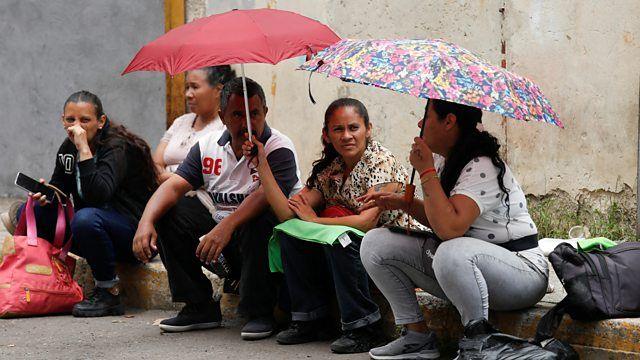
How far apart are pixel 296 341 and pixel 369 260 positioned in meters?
0.69

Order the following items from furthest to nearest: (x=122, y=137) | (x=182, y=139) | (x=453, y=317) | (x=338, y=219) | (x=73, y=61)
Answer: (x=73, y=61)
(x=182, y=139)
(x=122, y=137)
(x=338, y=219)
(x=453, y=317)

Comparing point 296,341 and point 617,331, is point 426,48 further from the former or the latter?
point 296,341

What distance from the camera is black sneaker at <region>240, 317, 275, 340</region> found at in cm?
509

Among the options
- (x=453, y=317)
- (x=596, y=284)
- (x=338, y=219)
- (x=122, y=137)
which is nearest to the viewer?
(x=596, y=284)

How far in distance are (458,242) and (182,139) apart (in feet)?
9.28

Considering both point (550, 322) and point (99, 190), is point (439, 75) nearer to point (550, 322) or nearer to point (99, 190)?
point (550, 322)

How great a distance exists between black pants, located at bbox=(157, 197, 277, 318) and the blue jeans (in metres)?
0.57

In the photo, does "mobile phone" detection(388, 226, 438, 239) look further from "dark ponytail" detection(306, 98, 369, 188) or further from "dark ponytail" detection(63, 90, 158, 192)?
"dark ponytail" detection(63, 90, 158, 192)

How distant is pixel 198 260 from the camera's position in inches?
212

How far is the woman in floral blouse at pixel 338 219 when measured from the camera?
4691mm

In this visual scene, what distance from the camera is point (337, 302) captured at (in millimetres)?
5047

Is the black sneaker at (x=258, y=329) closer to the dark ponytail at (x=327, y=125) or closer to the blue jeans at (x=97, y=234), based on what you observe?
the dark ponytail at (x=327, y=125)

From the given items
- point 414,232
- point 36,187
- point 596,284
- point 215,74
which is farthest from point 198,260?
point 596,284

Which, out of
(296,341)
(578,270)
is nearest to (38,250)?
(296,341)
